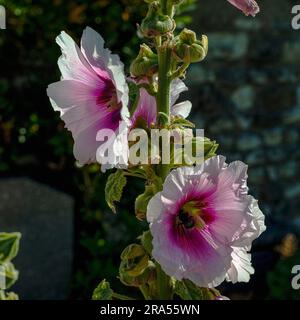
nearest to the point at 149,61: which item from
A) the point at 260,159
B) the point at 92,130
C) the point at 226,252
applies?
the point at 92,130

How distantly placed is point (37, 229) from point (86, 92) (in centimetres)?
206

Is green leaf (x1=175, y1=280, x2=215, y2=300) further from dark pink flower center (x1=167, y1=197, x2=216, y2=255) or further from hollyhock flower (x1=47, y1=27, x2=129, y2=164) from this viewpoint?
hollyhock flower (x1=47, y1=27, x2=129, y2=164)

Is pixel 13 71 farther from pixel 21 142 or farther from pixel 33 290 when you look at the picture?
pixel 33 290

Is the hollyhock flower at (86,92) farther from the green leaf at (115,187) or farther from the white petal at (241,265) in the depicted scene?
the white petal at (241,265)

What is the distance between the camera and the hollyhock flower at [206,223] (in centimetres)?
104

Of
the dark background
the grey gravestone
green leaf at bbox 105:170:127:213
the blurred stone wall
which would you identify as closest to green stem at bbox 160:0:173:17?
green leaf at bbox 105:170:127:213

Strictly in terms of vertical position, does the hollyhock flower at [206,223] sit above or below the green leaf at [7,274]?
above

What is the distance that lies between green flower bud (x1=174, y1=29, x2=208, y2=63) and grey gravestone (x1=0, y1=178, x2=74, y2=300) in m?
2.10

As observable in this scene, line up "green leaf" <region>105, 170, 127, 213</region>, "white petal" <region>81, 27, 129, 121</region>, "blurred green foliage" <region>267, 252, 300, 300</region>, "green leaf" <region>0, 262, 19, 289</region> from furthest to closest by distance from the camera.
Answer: "blurred green foliage" <region>267, 252, 300, 300</region>, "green leaf" <region>0, 262, 19, 289</region>, "green leaf" <region>105, 170, 127, 213</region>, "white petal" <region>81, 27, 129, 121</region>

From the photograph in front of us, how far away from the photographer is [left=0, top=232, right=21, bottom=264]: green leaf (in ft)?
5.01

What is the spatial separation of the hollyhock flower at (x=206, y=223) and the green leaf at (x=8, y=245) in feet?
1.64

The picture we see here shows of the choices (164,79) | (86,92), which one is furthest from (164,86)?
(86,92)

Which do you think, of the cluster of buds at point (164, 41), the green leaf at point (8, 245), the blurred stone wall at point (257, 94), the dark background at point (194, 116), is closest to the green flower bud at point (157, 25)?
the cluster of buds at point (164, 41)

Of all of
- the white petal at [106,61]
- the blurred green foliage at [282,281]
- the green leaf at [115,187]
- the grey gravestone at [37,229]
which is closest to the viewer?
the white petal at [106,61]
